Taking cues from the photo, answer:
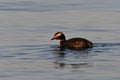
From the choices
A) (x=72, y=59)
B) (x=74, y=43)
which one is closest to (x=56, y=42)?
(x=74, y=43)

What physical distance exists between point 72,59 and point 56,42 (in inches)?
207

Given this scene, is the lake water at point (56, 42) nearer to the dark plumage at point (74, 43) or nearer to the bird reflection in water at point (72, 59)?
the bird reflection in water at point (72, 59)

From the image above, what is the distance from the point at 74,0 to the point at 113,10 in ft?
16.7

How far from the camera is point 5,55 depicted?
64.1ft

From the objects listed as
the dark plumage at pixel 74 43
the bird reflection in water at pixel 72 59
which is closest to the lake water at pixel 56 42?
the bird reflection in water at pixel 72 59

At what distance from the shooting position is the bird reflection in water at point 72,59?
1798cm

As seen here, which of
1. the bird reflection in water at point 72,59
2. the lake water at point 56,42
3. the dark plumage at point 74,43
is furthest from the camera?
the dark plumage at point 74,43

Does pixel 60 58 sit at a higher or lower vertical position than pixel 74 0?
lower

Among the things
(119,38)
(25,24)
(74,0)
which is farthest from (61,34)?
(74,0)

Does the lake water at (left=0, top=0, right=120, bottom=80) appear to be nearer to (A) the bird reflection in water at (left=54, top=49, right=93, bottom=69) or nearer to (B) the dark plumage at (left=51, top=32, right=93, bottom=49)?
(A) the bird reflection in water at (left=54, top=49, right=93, bottom=69)

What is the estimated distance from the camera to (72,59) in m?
18.9

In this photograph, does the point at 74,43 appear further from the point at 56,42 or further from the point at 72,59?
the point at 72,59

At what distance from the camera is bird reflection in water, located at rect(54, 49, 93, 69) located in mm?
17984

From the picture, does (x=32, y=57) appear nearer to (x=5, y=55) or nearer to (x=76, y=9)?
(x=5, y=55)
